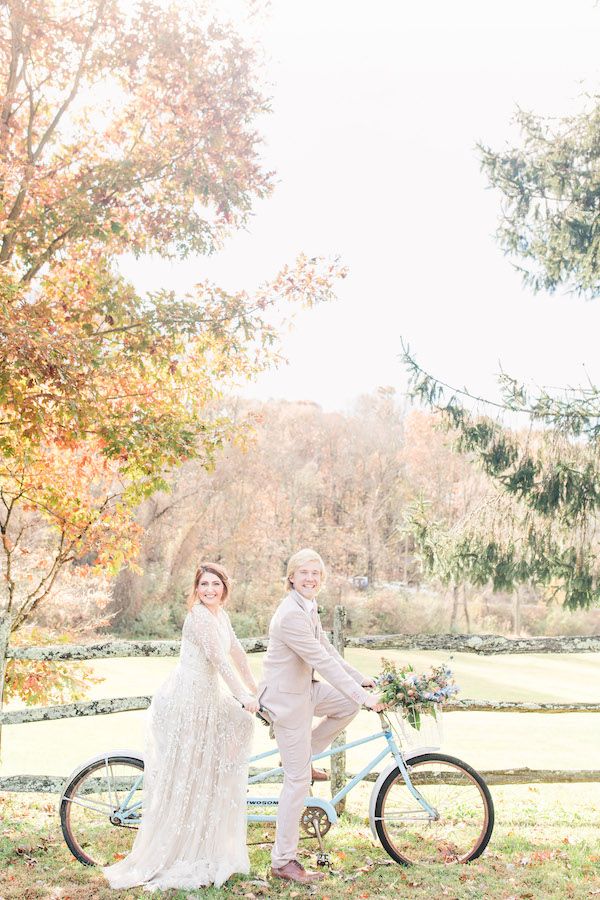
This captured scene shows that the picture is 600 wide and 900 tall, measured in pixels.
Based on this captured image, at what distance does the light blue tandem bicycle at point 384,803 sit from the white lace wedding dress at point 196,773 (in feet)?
0.82

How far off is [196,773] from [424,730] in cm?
124

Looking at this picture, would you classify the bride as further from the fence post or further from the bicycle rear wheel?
the fence post

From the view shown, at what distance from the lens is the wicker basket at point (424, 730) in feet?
14.6

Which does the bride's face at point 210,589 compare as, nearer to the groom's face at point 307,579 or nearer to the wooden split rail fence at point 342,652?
the groom's face at point 307,579

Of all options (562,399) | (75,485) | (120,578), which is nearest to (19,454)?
(75,485)

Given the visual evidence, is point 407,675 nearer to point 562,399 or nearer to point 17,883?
point 17,883

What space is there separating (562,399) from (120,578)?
50.6ft

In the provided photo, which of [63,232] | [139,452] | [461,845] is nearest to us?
[461,845]

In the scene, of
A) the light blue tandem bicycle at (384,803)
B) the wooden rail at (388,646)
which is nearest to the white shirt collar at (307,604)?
the light blue tandem bicycle at (384,803)

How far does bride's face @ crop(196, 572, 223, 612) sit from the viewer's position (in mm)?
4469

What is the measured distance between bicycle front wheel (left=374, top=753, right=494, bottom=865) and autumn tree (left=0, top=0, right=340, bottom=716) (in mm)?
2918

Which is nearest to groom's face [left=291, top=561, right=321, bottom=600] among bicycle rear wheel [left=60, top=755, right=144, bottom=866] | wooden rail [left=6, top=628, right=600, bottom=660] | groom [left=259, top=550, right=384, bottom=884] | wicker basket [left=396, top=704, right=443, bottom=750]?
groom [left=259, top=550, right=384, bottom=884]

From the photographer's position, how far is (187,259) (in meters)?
7.95

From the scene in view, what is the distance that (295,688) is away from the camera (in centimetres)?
446
